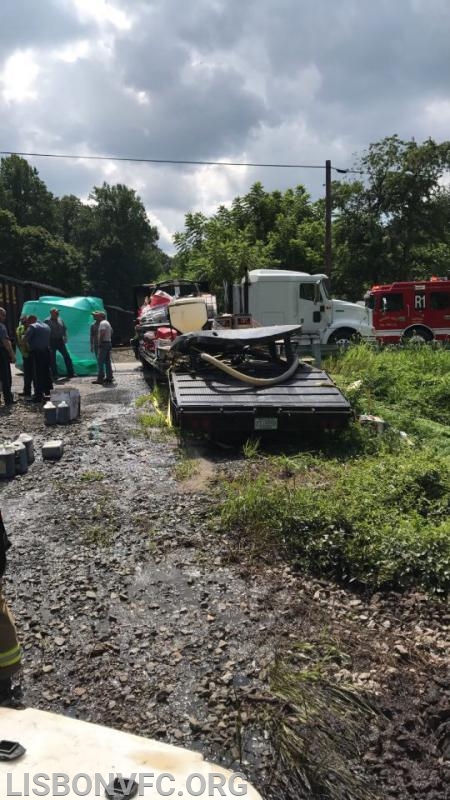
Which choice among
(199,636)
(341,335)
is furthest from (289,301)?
(199,636)

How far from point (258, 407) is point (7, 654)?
4.42 m

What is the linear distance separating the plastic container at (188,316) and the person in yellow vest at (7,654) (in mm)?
8832

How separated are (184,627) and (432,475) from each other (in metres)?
2.86

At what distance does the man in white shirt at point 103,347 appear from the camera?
519 inches

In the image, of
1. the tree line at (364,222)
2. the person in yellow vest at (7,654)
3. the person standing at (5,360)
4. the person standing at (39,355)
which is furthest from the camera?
the tree line at (364,222)

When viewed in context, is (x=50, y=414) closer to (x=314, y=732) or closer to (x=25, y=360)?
(x=25, y=360)

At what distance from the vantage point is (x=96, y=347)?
45.2 ft

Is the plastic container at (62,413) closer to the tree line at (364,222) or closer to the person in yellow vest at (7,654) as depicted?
the person in yellow vest at (7,654)

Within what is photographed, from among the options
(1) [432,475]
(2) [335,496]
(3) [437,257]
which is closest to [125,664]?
(2) [335,496]

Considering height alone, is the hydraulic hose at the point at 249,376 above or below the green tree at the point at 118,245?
below

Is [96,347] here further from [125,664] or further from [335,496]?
[125,664]

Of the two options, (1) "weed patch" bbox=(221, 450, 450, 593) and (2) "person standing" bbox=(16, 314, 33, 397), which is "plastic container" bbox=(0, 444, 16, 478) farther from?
(2) "person standing" bbox=(16, 314, 33, 397)

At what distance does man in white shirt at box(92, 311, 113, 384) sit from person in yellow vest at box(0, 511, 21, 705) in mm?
10559

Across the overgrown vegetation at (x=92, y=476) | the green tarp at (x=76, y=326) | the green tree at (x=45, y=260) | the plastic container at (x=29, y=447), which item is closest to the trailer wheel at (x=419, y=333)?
the green tarp at (x=76, y=326)
